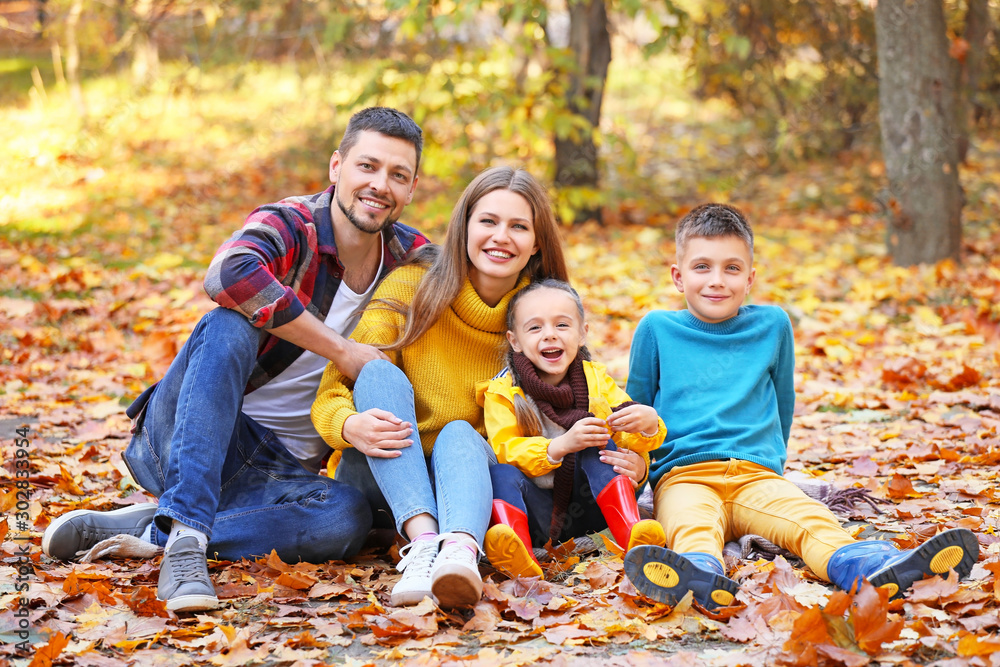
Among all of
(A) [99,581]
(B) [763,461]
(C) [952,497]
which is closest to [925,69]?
(C) [952,497]

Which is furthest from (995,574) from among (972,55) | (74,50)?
(74,50)

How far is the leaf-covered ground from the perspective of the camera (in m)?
2.05

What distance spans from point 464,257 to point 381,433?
2.36ft

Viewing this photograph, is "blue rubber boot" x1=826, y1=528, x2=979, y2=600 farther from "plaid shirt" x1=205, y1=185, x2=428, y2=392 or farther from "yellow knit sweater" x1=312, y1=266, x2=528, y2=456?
"plaid shirt" x1=205, y1=185, x2=428, y2=392

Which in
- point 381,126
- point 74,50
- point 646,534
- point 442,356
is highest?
point 74,50

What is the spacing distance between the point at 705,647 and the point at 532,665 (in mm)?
Answer: 413

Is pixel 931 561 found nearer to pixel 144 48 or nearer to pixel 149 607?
pixel 149 607

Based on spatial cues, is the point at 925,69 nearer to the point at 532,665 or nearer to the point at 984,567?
the point at 984,567

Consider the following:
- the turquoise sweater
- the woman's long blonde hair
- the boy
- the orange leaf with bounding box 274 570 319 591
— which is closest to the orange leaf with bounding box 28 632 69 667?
the orange leaf with bounding box 274 570 319 591

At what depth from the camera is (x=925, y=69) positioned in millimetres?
5973

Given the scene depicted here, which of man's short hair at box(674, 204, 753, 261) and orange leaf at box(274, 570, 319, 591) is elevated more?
man's short hair at box(674, 204, 753, 261)

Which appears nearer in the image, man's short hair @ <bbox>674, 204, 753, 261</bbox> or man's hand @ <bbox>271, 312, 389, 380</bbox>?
man's hand @ <bbox>271, 312, 389, 380</bbox>

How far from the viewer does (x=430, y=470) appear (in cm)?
269

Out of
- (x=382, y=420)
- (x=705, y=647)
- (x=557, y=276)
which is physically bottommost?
(x=705, y=647)
